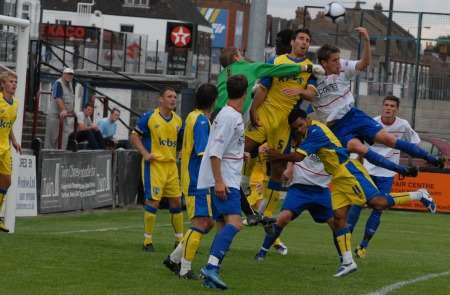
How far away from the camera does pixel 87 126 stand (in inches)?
1016

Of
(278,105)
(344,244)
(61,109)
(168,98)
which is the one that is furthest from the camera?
(61,109)

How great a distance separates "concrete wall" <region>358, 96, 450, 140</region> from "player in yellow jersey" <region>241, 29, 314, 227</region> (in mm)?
20947

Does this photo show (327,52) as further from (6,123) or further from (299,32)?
(6,123)

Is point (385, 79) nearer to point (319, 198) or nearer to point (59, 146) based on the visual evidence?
point (59, 146)

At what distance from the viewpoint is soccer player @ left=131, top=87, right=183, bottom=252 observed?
619 inches

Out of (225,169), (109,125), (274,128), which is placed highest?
(274,128)

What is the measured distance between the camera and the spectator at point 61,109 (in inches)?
944

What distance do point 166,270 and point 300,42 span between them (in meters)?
3.31

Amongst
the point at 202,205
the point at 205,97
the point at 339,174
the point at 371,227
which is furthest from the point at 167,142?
the point at 202,205

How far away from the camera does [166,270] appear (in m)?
12.9

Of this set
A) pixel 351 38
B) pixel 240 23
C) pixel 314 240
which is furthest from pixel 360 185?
pixel 240 23

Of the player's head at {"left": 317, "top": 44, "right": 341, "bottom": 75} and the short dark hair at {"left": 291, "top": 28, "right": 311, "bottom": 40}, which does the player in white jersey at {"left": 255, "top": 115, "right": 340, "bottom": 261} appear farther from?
the short dark hair at {"left": 291, "top": 28, "right": 311, "bottom": 40}

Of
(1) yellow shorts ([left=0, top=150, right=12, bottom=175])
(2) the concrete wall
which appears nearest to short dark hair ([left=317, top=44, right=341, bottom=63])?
(1) yellow shorts ([left=0, top=150, right=12, bottom=175])

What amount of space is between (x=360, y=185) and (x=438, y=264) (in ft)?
6.63
